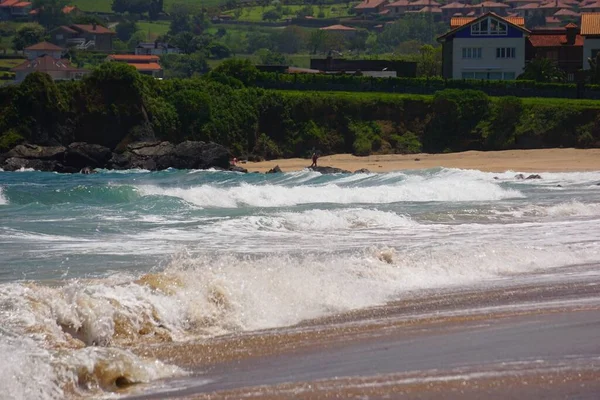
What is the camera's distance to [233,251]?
23734 mm

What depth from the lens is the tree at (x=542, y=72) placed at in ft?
217

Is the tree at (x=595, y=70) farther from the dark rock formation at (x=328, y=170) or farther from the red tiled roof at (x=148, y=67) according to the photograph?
the red tiled roof at (x=148, y=67)

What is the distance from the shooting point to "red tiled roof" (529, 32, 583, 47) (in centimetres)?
7381

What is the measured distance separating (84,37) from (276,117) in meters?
92.9

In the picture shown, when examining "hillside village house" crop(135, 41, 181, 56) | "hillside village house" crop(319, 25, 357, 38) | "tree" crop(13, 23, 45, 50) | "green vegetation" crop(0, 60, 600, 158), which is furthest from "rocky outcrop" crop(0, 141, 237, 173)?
"hillside village house" crop(319, 25, 357, 38)

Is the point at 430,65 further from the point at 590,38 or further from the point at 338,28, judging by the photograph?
the point at 338,28

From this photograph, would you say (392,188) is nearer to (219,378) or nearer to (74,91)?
(74,91)

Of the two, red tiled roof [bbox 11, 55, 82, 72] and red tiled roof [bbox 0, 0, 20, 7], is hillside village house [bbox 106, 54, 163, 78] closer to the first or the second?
red tiled roof [bbox 11, 55, 82, 72]

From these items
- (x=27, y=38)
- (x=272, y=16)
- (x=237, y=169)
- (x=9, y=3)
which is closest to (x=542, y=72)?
(x=237, y=169)

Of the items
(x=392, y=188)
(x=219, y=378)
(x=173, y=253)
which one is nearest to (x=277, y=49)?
(x=392, y=188)

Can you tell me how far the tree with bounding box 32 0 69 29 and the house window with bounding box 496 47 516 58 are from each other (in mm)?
100649

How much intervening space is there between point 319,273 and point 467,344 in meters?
5.14

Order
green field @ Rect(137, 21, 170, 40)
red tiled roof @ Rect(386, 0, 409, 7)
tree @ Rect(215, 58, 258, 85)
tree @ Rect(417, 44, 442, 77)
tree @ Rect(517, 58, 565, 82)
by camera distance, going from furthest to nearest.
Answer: red tiled roof @ Rect(386, 0, 409, 7) → green field @ Rect(137, 21, 170, 40) → tree @ Rect(417, 44, 442, 77) → tree @ Rect(517, 58, 565, 82) → tree @ Rect(215, 58, 258, 85)

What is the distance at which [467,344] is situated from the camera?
1526 cm
